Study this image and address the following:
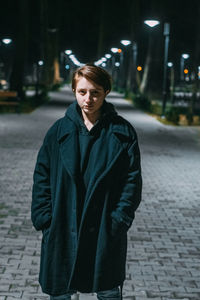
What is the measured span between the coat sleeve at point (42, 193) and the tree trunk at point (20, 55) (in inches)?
971

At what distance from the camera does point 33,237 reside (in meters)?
5.42

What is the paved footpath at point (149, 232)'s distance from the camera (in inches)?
164

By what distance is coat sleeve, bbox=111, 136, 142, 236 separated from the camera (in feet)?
8.93

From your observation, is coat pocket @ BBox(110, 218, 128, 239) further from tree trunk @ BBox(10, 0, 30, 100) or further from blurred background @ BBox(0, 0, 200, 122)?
tree trunk @ BBox(10, 0, 30, 100)

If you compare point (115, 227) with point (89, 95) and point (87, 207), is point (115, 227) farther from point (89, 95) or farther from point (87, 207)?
point (89, 95)

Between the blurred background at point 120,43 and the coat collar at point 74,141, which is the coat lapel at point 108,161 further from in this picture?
the blurred background at point 120,43

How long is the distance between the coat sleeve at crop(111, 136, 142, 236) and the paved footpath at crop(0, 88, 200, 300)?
4.67ft

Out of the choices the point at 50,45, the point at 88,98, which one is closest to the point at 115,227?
the point at 88,98

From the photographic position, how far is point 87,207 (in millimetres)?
2643

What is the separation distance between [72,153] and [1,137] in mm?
11421

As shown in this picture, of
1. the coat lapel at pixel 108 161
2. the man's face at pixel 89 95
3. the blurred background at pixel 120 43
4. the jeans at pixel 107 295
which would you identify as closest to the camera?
the coat lapel at pixel 108 161

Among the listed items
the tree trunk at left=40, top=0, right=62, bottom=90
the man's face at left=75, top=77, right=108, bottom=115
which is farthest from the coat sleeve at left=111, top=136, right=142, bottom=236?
the tree trunk at left=40, top=0, right=62, bottom=90

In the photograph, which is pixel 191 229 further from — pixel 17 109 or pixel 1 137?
pixel 17 109

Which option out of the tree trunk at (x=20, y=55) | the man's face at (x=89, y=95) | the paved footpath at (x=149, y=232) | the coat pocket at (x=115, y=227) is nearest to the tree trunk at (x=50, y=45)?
the tree trunk at (x=20, y=55)
